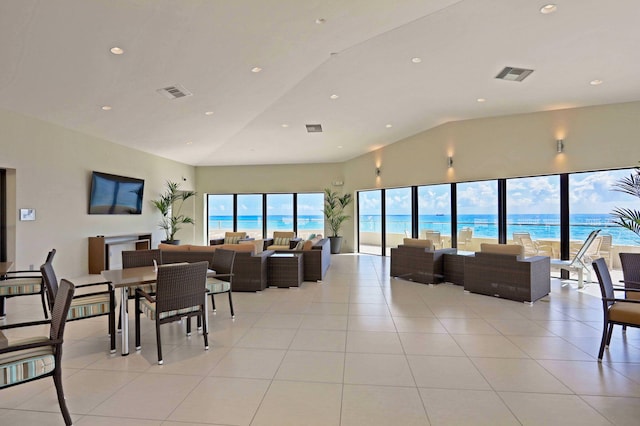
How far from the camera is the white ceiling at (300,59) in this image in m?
3.84

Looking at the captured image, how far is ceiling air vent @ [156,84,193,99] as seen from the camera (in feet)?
18.8

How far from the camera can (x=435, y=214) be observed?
9578 mm

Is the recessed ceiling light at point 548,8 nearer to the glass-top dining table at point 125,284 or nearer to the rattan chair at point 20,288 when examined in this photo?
the glass-top dining table at point 125,284

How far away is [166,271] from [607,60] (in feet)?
22.4

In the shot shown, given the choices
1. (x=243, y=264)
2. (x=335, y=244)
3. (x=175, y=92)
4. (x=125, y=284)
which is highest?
(x=175, y=92)

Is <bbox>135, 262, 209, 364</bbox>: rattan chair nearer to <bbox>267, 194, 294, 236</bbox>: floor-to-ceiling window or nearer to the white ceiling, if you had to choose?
the white ceiling

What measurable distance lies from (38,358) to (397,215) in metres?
9.73

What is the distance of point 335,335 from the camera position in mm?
3891

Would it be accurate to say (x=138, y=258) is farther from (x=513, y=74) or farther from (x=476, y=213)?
(x=476, y=213)

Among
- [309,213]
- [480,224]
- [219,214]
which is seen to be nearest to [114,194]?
[219,214]

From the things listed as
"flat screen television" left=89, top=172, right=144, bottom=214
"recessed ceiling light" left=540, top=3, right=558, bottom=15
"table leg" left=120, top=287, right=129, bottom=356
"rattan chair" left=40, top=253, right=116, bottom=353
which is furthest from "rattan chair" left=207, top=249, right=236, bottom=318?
"recessed ceiling light" left=540, top=3, right=558, bottom=15

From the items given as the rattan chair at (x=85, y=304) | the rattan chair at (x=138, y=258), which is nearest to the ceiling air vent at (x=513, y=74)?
the rattan chair at (x=138, y=258)

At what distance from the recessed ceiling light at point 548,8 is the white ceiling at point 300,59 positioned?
57mm

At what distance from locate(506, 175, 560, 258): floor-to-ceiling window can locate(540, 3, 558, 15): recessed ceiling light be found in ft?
14.6
